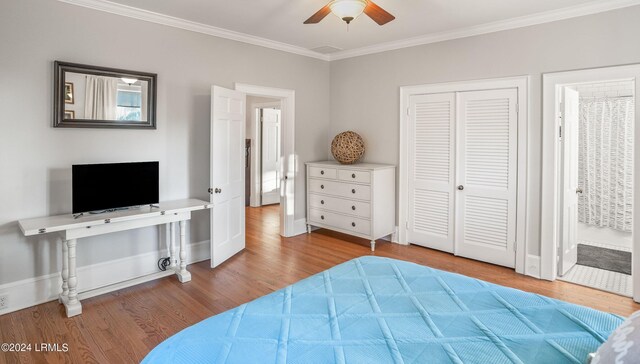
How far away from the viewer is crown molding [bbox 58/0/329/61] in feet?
11.1

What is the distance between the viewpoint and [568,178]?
3824 millimetres

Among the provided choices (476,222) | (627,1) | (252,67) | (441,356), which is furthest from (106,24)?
(627,1)

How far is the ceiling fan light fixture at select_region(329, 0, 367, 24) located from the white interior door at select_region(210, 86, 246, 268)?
171 cm

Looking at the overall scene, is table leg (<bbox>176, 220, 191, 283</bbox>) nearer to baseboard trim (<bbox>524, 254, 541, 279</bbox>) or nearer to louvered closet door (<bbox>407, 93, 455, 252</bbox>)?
louvered closet door (<bbox>407, 93, 455, 252</bbox>)

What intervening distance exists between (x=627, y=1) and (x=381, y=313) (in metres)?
3.55

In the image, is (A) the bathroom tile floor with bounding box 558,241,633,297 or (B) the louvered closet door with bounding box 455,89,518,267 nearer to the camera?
(A) the bathroom tile floor with bounding box 558,241,633,297

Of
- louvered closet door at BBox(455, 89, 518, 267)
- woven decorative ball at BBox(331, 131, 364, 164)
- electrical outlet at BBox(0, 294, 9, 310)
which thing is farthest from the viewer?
woven decorative ball at BBox(331, 131, 364, 164)

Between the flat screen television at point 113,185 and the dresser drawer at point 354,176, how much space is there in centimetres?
232

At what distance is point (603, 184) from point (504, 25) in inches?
103

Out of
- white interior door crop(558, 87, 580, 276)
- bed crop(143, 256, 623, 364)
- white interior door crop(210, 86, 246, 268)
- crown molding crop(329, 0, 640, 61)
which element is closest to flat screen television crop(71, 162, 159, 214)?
white interior door crop(210, 86, 246, 268)

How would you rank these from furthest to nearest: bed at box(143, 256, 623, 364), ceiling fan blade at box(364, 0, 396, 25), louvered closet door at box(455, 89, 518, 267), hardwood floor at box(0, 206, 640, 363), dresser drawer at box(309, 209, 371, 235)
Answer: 1. dresser drawer at box(309, 209, 371, 235)
2. louvered closet door at box(455, 89, 518, 267)
3. ceiling fan blade at box(364, 0, 396, 25)
4. hardwood floor at box(0, 206, 640, 363)
5. bed at box(143, 256, 623, 364)

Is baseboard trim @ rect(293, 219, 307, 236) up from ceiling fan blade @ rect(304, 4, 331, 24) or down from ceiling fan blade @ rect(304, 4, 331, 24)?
down

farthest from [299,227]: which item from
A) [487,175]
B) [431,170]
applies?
[487,175]

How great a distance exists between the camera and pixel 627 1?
10.6 ft
